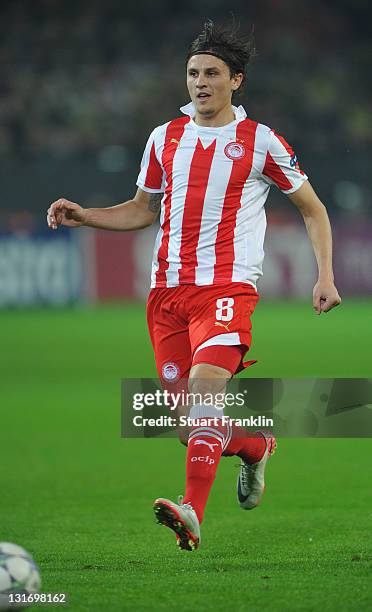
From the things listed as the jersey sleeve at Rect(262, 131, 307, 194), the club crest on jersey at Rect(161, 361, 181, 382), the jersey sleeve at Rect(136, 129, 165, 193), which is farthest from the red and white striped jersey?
the club crest on jersey at Rect(161, 361, 181, 382)

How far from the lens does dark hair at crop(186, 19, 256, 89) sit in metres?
5.26

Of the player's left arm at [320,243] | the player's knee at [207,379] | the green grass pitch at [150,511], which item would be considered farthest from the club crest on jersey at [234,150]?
the green grass pitch at [150,511]

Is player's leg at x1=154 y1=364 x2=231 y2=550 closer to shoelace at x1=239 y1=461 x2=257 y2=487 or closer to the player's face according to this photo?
shoelace at x1=239 y1=461 x2=257 y2=487

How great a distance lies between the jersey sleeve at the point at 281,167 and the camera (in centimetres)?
527

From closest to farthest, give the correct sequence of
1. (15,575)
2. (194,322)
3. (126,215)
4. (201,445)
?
(15,575) < (201,445) < (194,322) < (126,215)

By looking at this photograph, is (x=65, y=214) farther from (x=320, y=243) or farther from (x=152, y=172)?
(x=320, y=243)

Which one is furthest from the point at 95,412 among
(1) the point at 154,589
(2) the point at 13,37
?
(2) the point at 13,37

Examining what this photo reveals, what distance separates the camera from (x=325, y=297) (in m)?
5.02

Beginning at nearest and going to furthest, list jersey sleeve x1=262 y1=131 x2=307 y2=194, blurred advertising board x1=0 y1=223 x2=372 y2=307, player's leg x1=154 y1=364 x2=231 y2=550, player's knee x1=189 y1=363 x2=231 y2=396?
player's leg x1=154 y1=364 x2=231 y2=550, player's knee x1=189 y1=363 x2=231 y2=396, jersey sleeve x1=262 y1=131 x2=307 y2=194, blurred advertising board x1=0 y1=223 x2=372 y2=307

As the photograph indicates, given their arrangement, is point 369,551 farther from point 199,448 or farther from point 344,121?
point 344,121

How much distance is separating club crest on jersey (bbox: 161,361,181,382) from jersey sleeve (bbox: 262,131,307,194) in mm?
939

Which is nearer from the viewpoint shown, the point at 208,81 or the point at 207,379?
the point at 207,379

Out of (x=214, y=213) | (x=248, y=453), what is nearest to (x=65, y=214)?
(x=214, y=213)

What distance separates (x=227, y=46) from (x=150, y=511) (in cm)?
261
